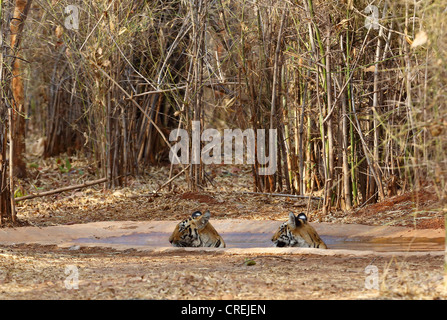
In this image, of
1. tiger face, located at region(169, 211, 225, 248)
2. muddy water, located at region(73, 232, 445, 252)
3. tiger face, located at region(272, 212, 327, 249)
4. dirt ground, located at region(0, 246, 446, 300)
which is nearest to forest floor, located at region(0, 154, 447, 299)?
dirt ground, located at region(0, 246, 446, 300)

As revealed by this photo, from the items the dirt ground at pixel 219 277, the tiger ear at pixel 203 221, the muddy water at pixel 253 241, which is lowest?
the muddy water at pixel 253 241

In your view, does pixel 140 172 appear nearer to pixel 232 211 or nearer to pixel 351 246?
pixel 232 211

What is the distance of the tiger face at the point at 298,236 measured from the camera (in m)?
7.02

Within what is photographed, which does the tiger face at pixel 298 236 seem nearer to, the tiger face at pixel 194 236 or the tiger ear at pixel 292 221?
the tiger ear at pixel 292 221

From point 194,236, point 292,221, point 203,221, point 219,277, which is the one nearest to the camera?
point 219,277

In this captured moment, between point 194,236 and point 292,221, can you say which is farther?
point 194,236

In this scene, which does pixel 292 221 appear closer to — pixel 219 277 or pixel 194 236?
pixel 194 236

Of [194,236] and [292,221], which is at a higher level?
[292,221]

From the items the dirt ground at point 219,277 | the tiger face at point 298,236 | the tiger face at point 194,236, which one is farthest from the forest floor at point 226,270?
the tiger face at point 298,236

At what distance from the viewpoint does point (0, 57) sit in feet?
24.7

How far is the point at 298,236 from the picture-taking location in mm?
7039

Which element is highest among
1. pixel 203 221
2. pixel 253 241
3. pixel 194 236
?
pixel 203 221

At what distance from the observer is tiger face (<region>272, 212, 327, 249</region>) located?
702cm

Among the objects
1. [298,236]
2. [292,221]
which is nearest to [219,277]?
[292,221]
